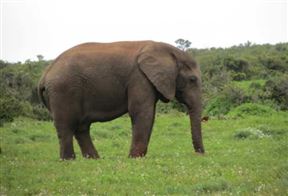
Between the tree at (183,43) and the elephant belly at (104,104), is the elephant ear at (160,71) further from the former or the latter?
the tree at (183,43)

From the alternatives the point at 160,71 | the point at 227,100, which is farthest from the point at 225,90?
the point at 160,71

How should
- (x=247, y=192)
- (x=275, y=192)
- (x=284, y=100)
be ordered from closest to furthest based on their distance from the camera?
(x=275, y=192) → (x=247, y=192) → (x=284, y=100)

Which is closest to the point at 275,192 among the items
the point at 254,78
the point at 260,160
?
the point at 260,160

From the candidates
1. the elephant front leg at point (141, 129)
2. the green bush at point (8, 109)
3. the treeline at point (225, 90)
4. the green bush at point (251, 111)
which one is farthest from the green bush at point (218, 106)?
the elephant front leg at point (141, 129)

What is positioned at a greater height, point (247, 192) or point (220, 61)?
point (247, 192)

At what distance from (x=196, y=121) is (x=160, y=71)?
66.9 inches

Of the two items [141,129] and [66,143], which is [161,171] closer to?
[141,129]

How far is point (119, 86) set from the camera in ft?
53.3

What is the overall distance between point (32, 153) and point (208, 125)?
36.0 ft

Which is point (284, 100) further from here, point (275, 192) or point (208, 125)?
point (275, 192)

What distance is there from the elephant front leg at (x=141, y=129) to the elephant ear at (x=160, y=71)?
2.06ft

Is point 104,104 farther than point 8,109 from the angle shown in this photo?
No

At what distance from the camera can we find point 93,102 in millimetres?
16391

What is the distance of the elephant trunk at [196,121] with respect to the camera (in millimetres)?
16438
